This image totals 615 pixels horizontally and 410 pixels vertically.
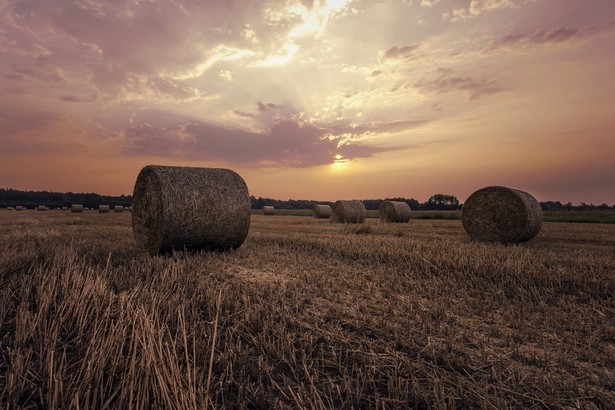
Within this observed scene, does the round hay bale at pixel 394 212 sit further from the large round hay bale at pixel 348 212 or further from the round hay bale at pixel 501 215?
the round hay bale at pixel 501 215

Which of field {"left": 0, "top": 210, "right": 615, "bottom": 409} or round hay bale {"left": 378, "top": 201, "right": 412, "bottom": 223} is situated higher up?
round hay bale {"left": 378, "top": 201, "right": 412, "bottom": 223}

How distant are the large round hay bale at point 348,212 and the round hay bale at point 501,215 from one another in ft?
34.5

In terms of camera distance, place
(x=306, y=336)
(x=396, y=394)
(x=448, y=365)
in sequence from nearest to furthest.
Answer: (x=396, y=394) < (x=448, y=365) < (x=306, y=336)

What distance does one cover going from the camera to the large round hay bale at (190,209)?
8.46m

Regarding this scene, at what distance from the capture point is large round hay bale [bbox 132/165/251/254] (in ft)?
27.8

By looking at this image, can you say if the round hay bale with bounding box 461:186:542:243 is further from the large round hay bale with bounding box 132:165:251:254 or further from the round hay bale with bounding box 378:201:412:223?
the round hay bale with bounding box 378:201:412:223

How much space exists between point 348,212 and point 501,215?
1186 cm

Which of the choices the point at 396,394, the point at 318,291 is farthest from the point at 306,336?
the point at 318,291

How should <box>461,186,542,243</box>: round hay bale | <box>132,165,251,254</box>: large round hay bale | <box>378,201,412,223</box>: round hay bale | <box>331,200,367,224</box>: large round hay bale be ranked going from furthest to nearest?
1. <box>331,200,367,224</box>: large round hay bale
2. <box>378,201,412,223</box>: round hay bale
3. <box>461,186,542,243</box>: round hay bale
4. <box>132,165,251,254</box>: large round hay bale

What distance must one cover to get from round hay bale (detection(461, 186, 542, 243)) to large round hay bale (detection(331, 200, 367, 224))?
34.5 ft

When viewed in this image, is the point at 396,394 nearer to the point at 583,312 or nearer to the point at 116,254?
the point at 583,312

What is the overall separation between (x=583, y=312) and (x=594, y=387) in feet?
7.80

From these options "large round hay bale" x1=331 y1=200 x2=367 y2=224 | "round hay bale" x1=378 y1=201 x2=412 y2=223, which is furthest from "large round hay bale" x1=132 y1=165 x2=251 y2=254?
"round hay bale" x1=378 y1=201 x2=412 y2=223

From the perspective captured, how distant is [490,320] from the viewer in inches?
174
